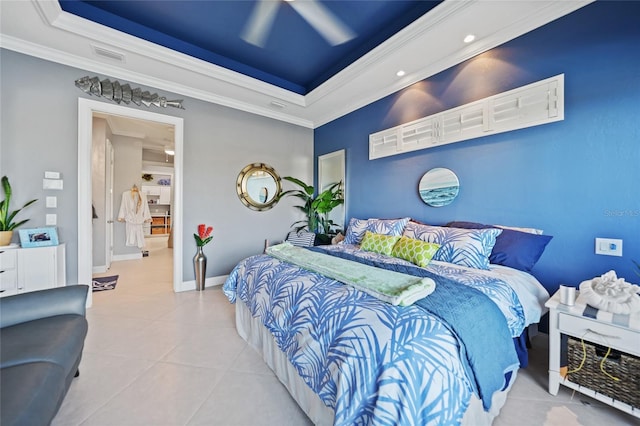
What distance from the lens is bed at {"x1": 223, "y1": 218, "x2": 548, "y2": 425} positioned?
3.09 ft

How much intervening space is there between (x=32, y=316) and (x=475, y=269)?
2921mm

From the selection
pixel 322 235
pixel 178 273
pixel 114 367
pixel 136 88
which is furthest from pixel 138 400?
pixel 136 88

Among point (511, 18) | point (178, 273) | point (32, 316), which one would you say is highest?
point (511, 18)

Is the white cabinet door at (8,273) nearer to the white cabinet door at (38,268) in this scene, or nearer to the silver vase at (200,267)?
the white cabinet door at (38,268)

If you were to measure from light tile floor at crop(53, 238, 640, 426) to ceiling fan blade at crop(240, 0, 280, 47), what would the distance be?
3176mm

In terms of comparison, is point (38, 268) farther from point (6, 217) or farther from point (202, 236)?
point (202, 236)

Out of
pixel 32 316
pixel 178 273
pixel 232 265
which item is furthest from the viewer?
pixel 232 265

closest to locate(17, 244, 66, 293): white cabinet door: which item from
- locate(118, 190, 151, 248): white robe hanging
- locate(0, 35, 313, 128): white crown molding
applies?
locate(0, 35, 313, 128): white crown molding

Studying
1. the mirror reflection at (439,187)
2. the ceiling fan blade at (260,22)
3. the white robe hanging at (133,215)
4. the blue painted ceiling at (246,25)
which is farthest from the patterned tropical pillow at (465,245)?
the white robe hanging at (133,215)

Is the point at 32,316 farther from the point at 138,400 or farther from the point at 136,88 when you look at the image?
the point at 136,88

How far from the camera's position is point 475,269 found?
75.9 inches

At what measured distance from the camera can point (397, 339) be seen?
1001 millimetres

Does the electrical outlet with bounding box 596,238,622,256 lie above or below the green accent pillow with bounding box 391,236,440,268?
above

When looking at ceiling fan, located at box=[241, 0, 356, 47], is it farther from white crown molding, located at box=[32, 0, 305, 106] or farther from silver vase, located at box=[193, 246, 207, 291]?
silver vase, located at box=[193, 246, 207, 291]
